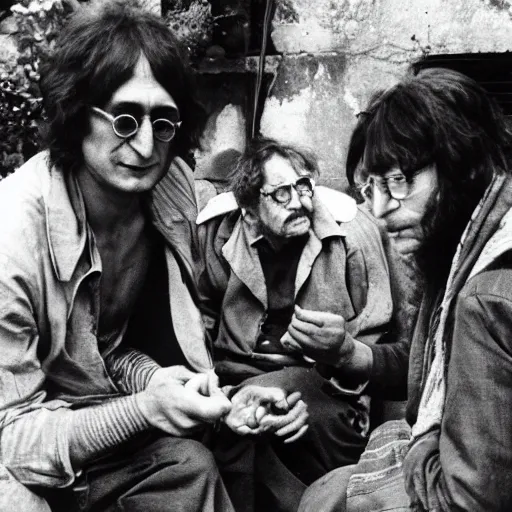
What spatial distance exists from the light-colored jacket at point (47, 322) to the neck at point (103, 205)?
0.05 metres

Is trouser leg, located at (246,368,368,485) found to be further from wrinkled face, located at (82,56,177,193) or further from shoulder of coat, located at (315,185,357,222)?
wrinkled face, located at (82,56,177,193)

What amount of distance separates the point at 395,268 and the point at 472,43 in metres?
1.11

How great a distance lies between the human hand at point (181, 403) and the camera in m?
3.19

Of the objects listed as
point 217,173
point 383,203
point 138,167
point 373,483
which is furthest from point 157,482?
point 217,173

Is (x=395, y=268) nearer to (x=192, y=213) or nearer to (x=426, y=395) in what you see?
(x=192, y=213)

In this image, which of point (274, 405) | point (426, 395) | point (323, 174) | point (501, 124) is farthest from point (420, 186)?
point (323, 174)

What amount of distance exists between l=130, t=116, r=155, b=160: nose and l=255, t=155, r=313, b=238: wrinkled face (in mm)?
843

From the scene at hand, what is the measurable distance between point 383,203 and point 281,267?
1315 millimetres

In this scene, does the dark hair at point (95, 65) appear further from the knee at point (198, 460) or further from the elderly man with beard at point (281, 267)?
the knee at point (198, 460)

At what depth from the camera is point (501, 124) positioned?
2768 millimetres

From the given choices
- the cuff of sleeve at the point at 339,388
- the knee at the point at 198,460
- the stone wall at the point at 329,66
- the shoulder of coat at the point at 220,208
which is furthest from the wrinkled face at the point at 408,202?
the stone wall at the point at 329,66

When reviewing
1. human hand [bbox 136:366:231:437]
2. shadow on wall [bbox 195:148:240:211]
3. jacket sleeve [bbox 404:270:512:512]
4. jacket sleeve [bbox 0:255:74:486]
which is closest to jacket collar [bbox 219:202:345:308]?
shadow on wall [bbox 195:148:240:211]

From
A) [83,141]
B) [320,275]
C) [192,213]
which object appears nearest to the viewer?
[83,141]

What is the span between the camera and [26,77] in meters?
4.37
